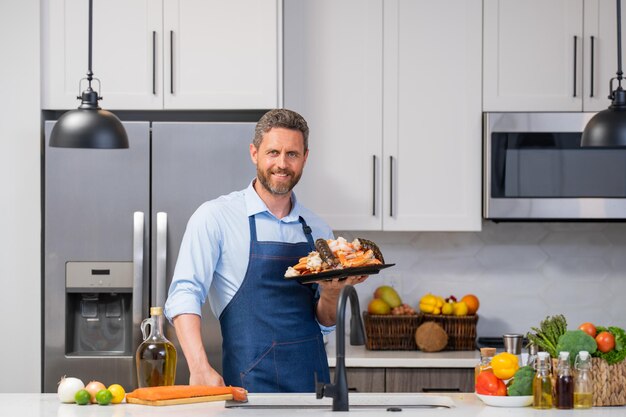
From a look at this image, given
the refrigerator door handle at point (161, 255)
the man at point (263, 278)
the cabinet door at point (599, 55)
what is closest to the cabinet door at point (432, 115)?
the cabinet door at point (599, 55)

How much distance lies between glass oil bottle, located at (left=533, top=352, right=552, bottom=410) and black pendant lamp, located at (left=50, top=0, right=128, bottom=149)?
1415mm

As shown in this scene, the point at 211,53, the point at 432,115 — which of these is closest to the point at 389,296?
the point at 432,115

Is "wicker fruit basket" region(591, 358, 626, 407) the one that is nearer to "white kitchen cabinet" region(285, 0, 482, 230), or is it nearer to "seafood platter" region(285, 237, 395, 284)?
"seafood platter" region(285, 237, 395, 284)

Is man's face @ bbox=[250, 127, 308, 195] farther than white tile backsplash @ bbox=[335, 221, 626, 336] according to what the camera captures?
No

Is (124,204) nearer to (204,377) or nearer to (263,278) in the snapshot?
(263,278)

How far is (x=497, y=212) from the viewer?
3.99 meters

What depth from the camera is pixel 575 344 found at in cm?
243

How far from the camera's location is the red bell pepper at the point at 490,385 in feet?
8.08

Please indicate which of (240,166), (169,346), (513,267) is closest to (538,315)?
(513,267)

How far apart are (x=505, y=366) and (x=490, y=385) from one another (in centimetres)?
7

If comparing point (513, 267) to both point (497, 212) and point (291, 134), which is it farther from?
point (291, 134)

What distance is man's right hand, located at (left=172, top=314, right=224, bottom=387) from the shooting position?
2.69m

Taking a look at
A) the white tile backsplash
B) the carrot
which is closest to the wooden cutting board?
the carrot

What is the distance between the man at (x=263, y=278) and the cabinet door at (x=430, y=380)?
86cm
